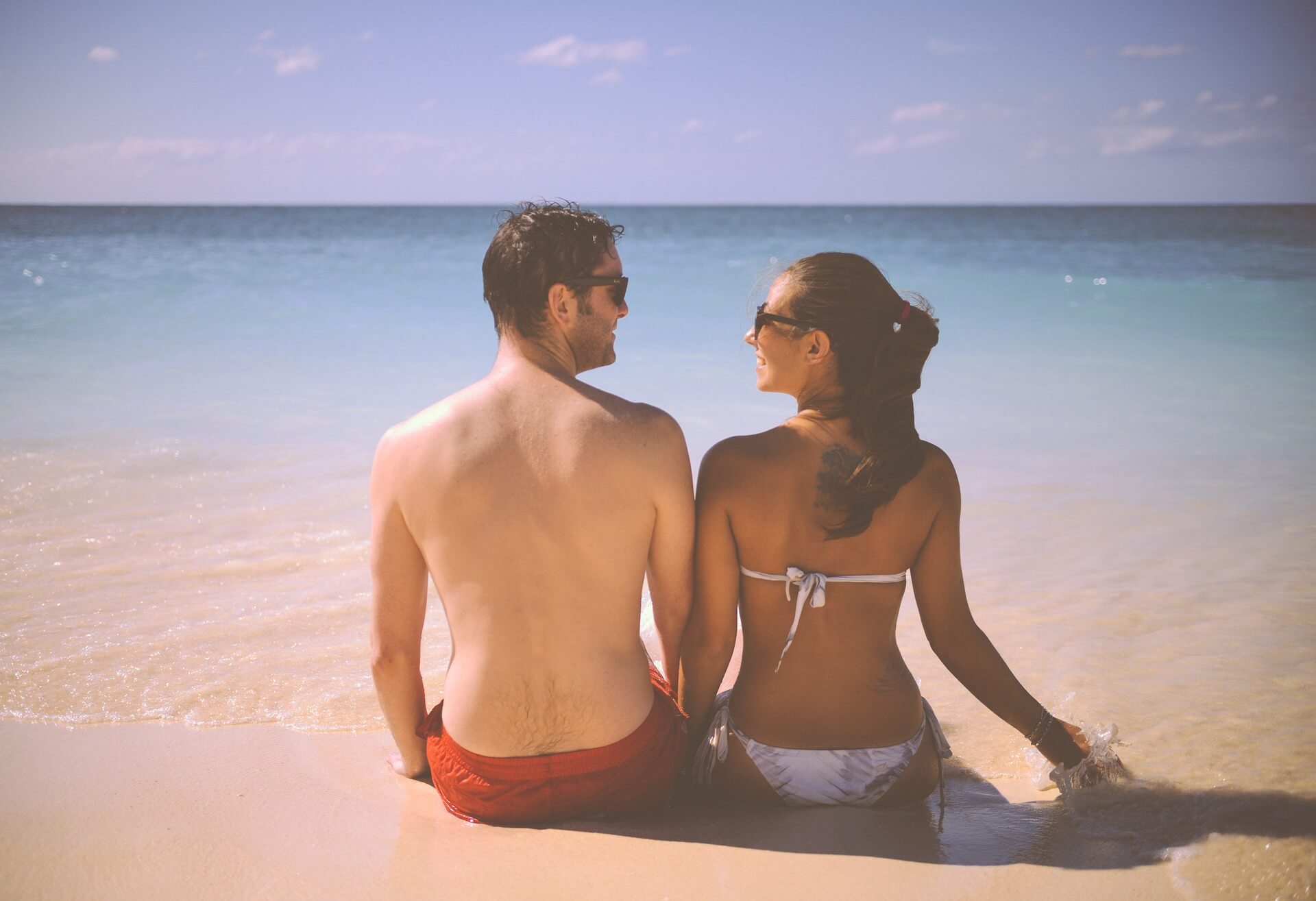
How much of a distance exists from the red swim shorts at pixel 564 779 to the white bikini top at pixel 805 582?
1.14 ft

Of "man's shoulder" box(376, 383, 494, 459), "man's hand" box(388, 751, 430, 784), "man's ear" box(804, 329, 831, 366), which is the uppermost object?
"man's ear" box(804, 329, 831, 366)

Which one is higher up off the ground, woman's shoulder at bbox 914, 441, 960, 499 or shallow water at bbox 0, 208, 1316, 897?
woman's shoulder at bbox 914, 441, 960, 499

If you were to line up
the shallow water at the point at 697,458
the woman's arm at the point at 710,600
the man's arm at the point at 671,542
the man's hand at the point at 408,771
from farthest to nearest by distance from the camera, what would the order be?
the shallow water at the point at 697,458, the man's hand at the point at 408,771, the woman's arm at the point at 710,600, the man's arm at the point at 671,542

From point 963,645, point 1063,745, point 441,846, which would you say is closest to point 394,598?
point 441,846

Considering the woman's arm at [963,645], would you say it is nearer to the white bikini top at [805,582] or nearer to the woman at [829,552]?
the woman at [829,552]

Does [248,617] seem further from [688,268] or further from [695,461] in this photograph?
[688,268]

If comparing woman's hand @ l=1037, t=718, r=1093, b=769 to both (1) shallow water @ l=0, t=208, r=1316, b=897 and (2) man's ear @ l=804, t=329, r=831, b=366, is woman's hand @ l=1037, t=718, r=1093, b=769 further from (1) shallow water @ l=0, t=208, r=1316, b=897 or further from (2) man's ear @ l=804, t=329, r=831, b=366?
(2) man's ear @ l=804, t=329, r=831, b=366

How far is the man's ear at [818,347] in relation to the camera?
2.12 metres

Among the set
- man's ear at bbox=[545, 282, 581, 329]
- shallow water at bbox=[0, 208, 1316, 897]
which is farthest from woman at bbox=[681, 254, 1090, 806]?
man's ear at bbox=[545, 282, 581, 329]

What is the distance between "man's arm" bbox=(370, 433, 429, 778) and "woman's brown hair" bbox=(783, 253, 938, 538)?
939 millimetres

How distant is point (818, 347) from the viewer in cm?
213

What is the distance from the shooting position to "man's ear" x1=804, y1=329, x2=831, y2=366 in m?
2.12

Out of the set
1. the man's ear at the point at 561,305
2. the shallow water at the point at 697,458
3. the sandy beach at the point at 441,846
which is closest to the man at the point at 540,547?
the man's ear at the point at 561,305

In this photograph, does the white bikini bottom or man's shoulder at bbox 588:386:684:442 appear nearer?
man's shoulder at bbox 588:386:684:442
